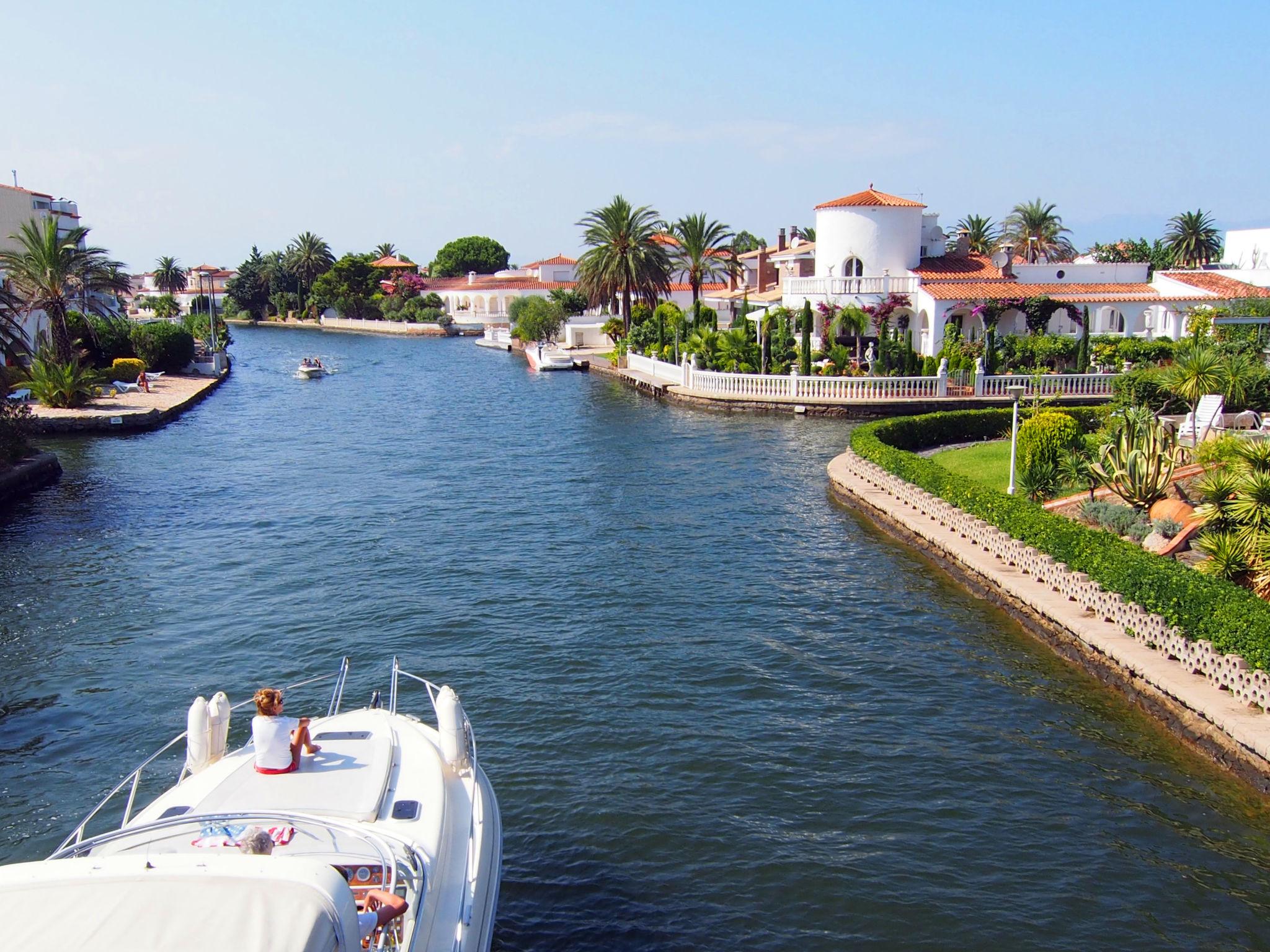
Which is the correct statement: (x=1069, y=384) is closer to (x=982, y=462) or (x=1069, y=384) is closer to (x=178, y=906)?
(x=982, y=462)

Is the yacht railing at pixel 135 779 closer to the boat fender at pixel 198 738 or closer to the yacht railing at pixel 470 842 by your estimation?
the boat fender at pixel 198 738

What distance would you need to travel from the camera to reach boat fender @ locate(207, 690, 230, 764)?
9133 millimetres

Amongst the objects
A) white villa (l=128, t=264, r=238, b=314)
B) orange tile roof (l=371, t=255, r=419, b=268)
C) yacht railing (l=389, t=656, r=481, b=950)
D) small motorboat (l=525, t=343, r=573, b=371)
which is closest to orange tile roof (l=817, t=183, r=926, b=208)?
small motorboat (l=525, t=343, r=573, b=371)

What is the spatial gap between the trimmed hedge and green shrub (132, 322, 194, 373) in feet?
Result: 146

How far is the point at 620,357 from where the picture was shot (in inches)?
2475

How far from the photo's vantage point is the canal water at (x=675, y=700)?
9469mm

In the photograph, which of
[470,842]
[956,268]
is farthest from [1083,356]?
[470,842]

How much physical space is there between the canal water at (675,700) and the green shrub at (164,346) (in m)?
29.4

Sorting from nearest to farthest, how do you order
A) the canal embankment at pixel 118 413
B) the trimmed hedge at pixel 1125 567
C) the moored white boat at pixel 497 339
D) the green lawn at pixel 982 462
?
the trimmed hedge at pixel 1125 567, the green lawn at pixel 982 462, the canal embankment at pixel 118 413, the moored white boat at pixel 497 339

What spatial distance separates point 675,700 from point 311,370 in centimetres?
5591

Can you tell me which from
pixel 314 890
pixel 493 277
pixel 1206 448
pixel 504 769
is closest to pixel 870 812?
pixel 504 769

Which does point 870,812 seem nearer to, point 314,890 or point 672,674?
point 672,674

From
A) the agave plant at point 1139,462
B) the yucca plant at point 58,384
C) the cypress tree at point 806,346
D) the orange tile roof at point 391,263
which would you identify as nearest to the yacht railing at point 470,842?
→ the agave plant at point 1139,462

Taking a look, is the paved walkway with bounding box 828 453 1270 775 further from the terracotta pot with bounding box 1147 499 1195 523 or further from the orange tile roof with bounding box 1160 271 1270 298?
the orange tile roof with bounding box 1160 271 1270 298
